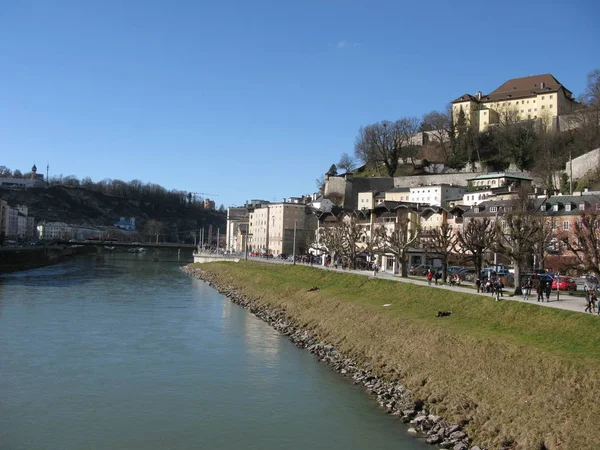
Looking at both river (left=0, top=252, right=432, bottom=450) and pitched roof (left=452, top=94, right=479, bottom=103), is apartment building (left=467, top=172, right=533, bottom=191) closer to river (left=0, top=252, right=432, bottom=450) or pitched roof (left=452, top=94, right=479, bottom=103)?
pitched roof (left=452, top=94, right=479, bottom=103)

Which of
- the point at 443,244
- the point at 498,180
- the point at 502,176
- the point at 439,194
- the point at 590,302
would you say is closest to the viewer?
the point at 590,302

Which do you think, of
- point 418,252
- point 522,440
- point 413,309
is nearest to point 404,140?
point 418,252

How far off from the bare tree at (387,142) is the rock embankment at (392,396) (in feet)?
207

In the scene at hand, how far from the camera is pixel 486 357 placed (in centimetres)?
1680

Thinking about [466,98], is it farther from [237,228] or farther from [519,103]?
[237,228]

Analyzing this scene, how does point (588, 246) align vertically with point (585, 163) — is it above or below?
below

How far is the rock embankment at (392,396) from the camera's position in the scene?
13789mm

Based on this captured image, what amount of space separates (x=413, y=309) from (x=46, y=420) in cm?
1542

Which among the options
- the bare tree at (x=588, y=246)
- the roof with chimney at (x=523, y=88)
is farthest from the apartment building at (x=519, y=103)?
the bare tree at (x=588, y=246)

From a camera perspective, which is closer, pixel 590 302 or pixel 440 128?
pixel 590 302

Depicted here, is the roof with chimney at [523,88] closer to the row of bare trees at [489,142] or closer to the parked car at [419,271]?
the row of bare trees at [489,142]

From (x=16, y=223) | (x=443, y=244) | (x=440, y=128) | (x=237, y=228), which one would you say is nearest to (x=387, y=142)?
(x=440, y=128)

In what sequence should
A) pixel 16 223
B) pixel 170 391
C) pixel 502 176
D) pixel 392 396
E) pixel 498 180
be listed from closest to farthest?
pixel 392 396, pixel 170 391, pixel 502 176, pixel 498 180, pixel 16 223

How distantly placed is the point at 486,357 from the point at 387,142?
7931 cm
